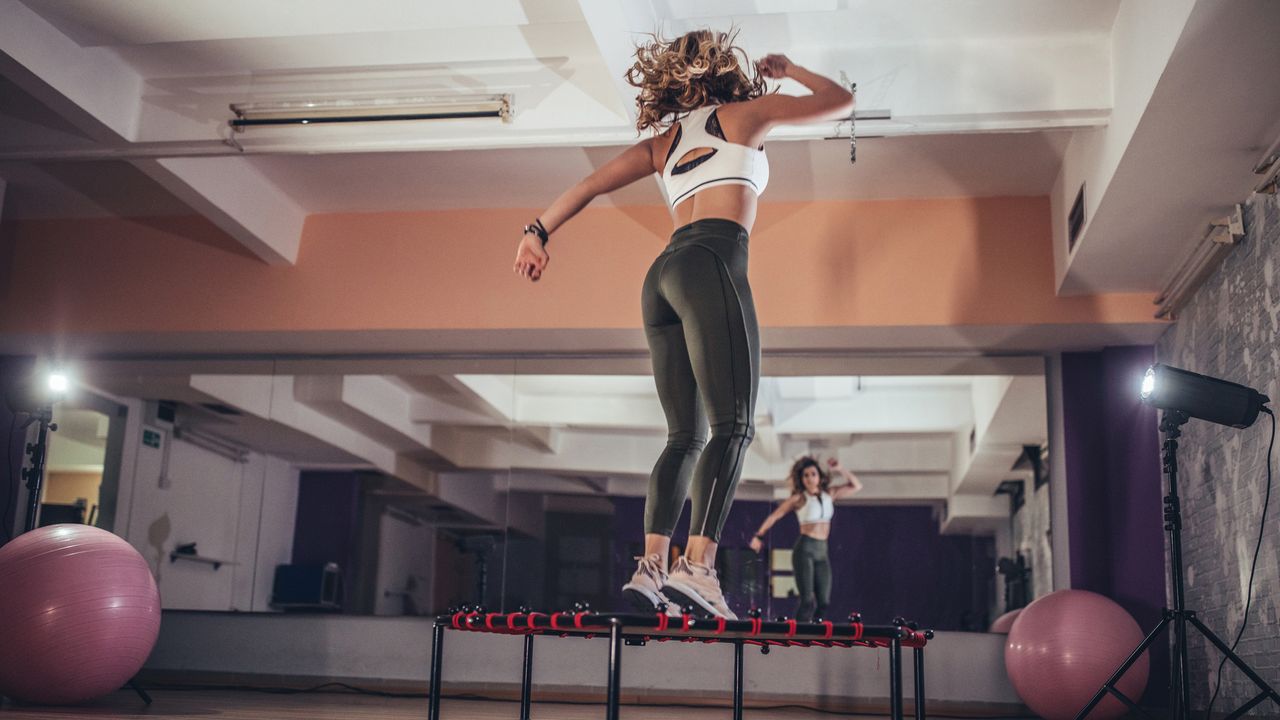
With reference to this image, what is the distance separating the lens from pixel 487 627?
2.39 metres

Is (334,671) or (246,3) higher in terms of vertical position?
(246,3)

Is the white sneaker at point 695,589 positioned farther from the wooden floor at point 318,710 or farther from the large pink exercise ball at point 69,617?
the large pink exercise ball at point 69,617

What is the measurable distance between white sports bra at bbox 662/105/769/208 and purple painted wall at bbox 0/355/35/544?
16.8 ft

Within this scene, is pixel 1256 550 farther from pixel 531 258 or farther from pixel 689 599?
pixel 531 258

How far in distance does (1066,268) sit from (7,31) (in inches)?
180

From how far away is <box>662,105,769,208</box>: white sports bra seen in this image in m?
2.54

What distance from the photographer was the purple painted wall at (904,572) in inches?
220

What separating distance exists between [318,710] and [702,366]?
289cm

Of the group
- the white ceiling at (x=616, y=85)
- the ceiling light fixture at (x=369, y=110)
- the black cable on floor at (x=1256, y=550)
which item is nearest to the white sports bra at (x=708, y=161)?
the white ceiling at (x=616, y=85)

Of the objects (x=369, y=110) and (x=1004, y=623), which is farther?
(x=1004, y=623)

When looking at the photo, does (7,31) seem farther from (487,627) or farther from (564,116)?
(487,627)

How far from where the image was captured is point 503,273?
5930 mm

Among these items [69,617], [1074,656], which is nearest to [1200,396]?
[1074,656]

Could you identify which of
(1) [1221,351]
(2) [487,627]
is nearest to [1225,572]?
(1) [1221,351]
